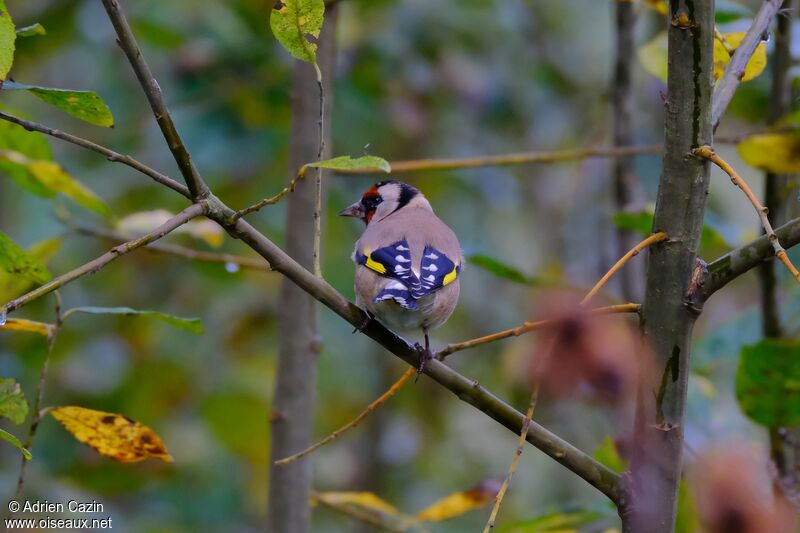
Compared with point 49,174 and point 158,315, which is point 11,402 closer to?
point 158,315

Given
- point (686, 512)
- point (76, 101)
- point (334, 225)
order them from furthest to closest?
point (334, 225) < point (686, 512) < point (76, 101)

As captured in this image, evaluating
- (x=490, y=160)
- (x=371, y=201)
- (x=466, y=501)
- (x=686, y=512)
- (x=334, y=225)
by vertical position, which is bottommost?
(x=686, y=512)

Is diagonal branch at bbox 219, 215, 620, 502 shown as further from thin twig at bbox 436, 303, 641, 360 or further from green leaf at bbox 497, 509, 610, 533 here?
green leaf at bbox 497, 509, 610, 533

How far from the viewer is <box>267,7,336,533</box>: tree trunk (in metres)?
2.12

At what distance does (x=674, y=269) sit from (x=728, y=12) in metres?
1.06

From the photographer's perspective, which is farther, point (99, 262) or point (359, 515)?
point (359, 515)

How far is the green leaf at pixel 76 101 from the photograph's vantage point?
128cm

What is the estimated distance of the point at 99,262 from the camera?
1.09 metres

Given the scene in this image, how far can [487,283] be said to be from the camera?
5172mm

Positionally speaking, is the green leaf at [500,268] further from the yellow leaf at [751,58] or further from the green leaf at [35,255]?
the green leaf at [35,255]

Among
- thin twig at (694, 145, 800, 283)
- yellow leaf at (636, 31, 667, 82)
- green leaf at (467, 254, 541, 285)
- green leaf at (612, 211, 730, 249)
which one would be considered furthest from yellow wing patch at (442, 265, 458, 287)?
thin twig at (694, 145, 800, 283)

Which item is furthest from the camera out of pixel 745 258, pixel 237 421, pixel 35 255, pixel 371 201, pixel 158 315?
pixel 237 421

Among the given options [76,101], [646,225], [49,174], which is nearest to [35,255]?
[49,174]

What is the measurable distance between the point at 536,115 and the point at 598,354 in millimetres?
3317
